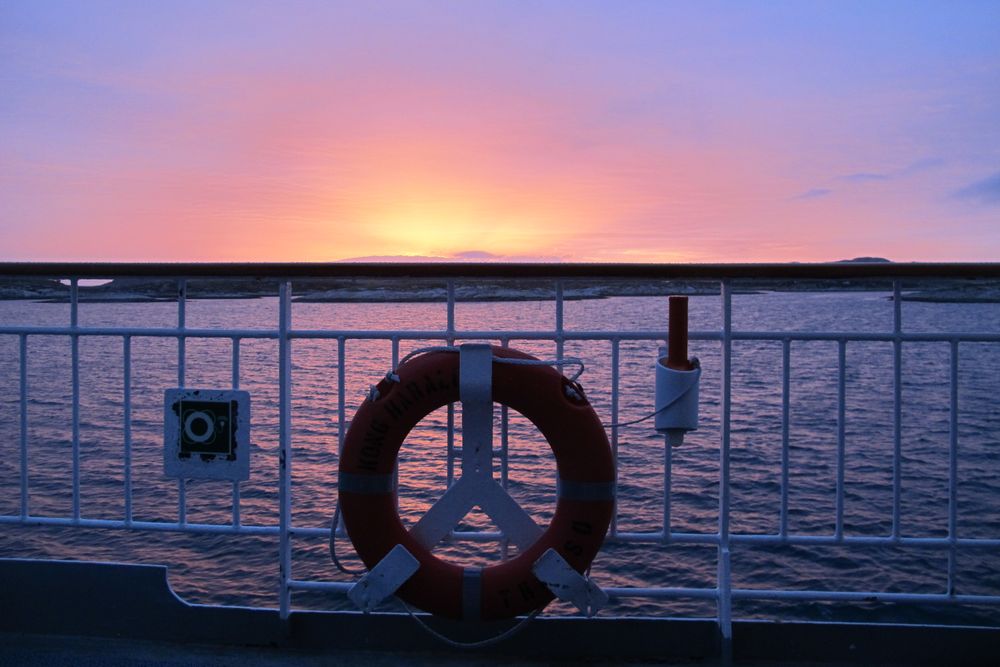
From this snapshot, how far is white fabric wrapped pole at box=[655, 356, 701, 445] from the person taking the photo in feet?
6.01

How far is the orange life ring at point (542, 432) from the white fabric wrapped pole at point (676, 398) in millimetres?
159

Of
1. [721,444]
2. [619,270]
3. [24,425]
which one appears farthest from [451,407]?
[24,425]

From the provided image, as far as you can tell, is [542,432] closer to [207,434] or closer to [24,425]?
[207,434]

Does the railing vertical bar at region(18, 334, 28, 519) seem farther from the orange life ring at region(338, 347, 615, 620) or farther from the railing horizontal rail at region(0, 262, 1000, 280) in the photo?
the orange life ring at region(338, 347, 615, 620)

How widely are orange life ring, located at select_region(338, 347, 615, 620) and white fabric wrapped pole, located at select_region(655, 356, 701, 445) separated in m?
0.16

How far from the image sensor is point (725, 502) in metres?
1.96

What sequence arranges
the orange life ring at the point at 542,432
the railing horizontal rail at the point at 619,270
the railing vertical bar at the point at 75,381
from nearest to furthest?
1. the orange life ring at the point at 542,432
2. the railing horizontal rail at the point at 619,270
3. the railing vertical bar at the point at 75,381

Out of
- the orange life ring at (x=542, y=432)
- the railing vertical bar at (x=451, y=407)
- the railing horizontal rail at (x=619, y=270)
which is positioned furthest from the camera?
the railing vertical bar at (x=451, y=407)

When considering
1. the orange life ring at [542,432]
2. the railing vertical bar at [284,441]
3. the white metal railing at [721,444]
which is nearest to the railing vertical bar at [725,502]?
the white metal railing at [721,444]

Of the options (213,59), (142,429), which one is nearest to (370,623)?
(142,429)

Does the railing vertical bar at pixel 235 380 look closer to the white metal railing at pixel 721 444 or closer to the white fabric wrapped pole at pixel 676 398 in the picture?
the white metal railing at pixel 721 444

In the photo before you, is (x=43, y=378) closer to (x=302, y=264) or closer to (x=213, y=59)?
(x=213, y=59)

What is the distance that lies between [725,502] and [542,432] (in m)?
0.52

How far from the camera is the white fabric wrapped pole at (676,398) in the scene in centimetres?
183
